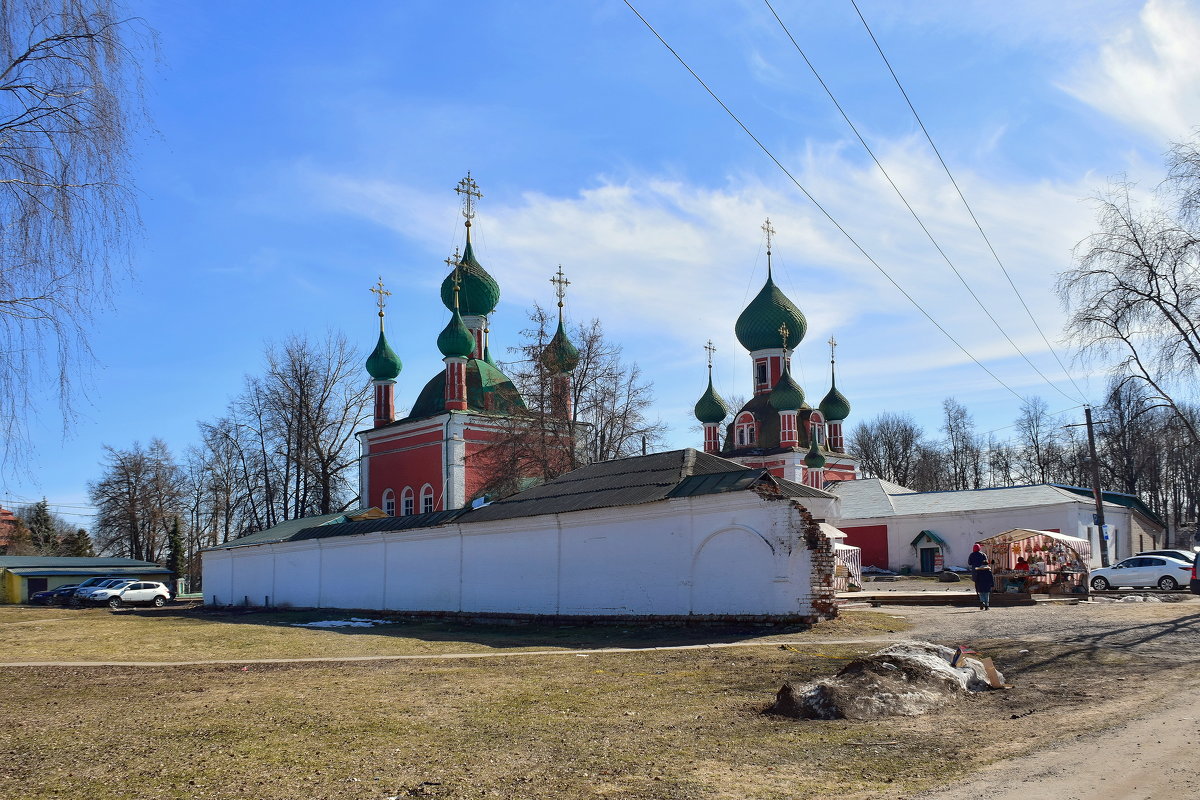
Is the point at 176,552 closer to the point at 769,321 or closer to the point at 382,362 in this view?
the point at 382,362

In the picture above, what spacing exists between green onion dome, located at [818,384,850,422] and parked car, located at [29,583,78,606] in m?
41.2

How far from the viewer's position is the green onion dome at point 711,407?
5597 centimetres

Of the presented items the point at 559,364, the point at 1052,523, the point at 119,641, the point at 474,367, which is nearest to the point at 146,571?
the point at 474,367

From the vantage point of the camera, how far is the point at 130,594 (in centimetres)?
3969

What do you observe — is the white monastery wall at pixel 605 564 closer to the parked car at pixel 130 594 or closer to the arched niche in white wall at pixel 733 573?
the arched niche in white wall at pixel 733 573

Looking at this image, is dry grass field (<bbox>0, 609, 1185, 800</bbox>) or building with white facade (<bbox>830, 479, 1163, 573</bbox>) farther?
building with white facade (<bbox>830, 479, 1163, 573</bbox>)

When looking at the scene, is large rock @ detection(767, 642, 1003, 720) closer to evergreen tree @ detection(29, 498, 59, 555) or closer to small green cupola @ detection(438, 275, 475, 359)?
small green cupola @ detection(438, 275, 475, 359)

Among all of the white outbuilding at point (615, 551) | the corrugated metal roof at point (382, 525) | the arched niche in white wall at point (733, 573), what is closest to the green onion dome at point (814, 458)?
the white outbuilding at point (615, 551)

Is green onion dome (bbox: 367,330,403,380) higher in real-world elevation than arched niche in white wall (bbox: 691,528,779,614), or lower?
higher

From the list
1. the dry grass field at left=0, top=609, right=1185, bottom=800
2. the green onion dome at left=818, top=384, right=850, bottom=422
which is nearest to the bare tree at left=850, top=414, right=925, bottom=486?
the green onion dome at left=818, top=384, right=850, bottom=422

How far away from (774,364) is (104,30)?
1807 inches

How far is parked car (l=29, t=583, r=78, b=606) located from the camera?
41.7 metres

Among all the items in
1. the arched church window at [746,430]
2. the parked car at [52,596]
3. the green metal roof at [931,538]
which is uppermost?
the arched church window at [746,430]

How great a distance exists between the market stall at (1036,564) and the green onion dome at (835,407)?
2436 centimetres
